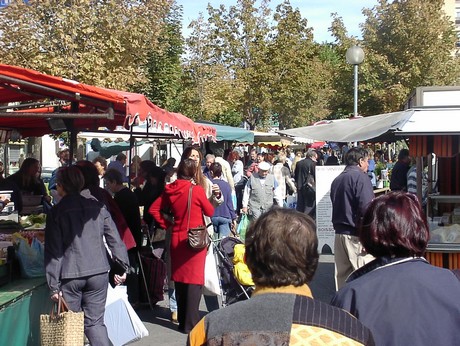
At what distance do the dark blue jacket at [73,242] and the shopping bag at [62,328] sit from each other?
236 millimetres

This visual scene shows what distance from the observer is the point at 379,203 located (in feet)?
9.19

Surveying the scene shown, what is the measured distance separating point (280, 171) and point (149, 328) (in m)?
7.79

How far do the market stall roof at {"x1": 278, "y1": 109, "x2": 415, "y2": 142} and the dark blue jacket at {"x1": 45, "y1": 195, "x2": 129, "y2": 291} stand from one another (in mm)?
2883

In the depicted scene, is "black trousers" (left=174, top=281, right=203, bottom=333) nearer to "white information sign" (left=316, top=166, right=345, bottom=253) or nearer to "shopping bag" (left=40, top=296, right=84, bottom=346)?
"shopping bag" (left=40, top=296, right=84, bottom=346)

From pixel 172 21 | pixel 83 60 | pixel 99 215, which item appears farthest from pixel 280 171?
pixel 172 21

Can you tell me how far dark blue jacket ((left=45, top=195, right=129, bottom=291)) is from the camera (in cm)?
519

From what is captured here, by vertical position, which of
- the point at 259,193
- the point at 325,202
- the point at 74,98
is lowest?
the point at 325,202

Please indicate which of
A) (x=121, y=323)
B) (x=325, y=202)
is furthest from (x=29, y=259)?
(x=325, y=202)

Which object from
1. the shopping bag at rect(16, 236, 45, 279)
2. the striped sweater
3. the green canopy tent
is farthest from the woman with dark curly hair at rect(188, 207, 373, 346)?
the green canopy tent

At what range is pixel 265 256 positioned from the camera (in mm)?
2199

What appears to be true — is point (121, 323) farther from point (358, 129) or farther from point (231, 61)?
point (231, 61)

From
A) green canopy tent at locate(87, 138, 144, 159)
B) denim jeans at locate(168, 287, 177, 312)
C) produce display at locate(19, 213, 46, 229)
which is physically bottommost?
denim jeans at locate(168, 287, 177, 312)

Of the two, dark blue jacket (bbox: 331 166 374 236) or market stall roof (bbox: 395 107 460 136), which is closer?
market stall roof (bbox: 395 107 460 136)

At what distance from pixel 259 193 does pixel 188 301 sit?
Answer: 5.10 m
